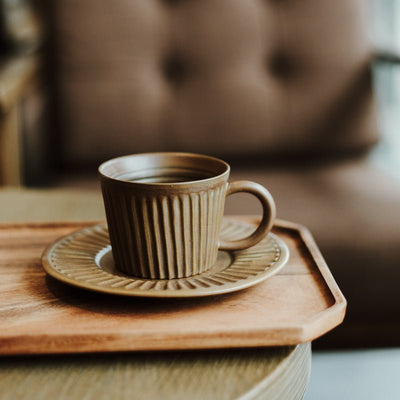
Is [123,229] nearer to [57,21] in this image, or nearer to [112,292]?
[112,292]

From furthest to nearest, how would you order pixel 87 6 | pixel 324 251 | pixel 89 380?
pixel 87 6 < pixel 324 251 < pixel 89 380

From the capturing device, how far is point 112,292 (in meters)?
0.40

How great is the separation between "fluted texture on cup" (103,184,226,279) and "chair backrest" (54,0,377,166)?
67cm

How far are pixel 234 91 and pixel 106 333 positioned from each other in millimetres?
801

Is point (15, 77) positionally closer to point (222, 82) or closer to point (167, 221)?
point (222, 82)

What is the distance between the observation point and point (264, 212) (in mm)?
468

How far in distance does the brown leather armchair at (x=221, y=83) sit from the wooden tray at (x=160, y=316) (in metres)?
0.61

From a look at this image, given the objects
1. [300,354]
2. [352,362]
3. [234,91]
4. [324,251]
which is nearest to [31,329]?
[300,354]

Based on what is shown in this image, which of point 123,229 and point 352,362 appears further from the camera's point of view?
point 352,362

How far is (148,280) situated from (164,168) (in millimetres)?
112

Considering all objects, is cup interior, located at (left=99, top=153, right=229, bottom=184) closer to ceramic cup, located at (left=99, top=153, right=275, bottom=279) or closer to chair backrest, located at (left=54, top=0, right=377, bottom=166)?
ceramic cup, located at (left=99, top=153, right=275, bottom=279)

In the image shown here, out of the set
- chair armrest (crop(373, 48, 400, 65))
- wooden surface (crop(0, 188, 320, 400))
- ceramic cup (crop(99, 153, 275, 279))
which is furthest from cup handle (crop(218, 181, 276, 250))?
chair armrest (crop(373, 48, 400, 65))

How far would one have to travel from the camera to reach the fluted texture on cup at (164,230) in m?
0.42

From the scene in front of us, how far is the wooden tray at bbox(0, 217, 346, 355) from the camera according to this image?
0.37 meters
